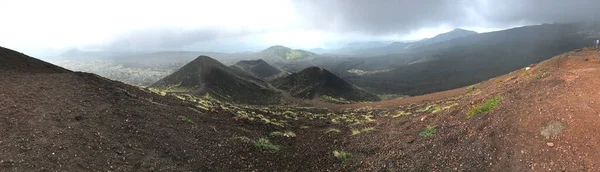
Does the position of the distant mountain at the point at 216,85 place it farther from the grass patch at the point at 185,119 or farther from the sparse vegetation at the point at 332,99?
the grass patch at the point at 185,119

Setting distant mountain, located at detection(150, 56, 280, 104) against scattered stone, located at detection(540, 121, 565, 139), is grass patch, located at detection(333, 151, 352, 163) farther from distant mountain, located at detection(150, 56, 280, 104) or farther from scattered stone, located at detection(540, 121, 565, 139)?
distant mountain, located at detection(150, 56, 280, 104)

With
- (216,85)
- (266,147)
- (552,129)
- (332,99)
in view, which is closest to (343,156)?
(266,147)

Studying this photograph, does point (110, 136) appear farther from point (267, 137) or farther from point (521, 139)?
point (521, 139)

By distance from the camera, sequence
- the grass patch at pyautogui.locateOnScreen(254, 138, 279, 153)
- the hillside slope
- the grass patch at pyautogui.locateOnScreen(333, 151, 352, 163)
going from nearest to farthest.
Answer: the hillside slope
the grass patch at pyautogui.locateOnScreen(333, 151, 352, 163)
the grass patch at pyautogui.locateOnScreen(254, 138, 279, 153)

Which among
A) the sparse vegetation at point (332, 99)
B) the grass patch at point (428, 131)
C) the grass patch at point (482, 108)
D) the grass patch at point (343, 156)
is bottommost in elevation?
the sparse vegetation at point (332, 99)

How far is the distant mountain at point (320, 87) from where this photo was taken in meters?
94.1

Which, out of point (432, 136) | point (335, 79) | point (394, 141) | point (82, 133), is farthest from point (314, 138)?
point (335, 79)

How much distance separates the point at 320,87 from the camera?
100000 mm

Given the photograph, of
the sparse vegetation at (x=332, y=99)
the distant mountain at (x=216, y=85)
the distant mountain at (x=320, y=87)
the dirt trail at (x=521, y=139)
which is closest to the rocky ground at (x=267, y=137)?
the dirt trail at (x=521, y=139)

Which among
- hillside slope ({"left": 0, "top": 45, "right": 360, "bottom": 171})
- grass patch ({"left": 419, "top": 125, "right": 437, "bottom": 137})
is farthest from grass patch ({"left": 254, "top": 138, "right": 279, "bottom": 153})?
grass patch ({"left": 419, "top": 125, "right": 437, "bottom": 137})

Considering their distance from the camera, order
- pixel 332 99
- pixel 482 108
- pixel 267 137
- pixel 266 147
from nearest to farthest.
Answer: pixel 482 108 < pixel 266 147 < pixel 267 137 < pixel 332 99

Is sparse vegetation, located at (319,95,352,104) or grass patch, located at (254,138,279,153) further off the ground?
grass patch, located at (254,138,279,153)

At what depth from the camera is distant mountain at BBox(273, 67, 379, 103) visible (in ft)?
309

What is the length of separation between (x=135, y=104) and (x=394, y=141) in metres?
15.9
